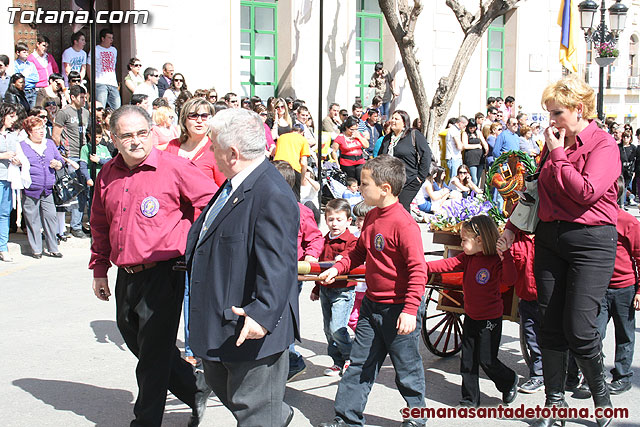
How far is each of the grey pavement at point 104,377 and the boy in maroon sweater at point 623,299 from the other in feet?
0.50

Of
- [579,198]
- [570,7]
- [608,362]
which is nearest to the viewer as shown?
[579,198]

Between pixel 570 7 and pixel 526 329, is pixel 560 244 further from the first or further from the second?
pixel 570 7

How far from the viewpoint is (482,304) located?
211 inches

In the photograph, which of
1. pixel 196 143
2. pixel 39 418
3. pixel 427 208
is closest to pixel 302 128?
pixel 427 208

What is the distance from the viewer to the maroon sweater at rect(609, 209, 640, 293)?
543cm

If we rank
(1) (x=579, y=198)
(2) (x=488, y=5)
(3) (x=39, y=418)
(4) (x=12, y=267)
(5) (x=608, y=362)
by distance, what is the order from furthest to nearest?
(2) (x=488, y=5) → (4) (x=12, y=267) → (5) (x=608, y=362) → (3) (x=39, y=418) → (1) (x=579, y=198)

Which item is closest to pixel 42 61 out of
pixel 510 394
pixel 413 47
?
pixel 413 47

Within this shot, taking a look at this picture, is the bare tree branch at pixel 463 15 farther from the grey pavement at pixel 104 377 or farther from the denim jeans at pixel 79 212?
the grey pavement at pixel 104 377

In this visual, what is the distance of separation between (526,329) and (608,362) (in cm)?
107

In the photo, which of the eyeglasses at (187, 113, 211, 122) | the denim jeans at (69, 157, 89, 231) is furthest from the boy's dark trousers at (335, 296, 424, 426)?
the denim jeans at (69, 157, 89, 231)

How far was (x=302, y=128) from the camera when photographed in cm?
1424

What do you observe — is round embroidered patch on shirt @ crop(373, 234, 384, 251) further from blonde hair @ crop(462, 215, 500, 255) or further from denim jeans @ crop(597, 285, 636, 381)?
denim jeans @ crop(597, 285, 636, 381)

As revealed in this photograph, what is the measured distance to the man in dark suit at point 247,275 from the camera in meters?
3.47

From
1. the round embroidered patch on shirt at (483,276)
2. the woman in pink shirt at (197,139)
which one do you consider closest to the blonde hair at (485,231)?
the round embroidered patch on shirt at (483,276)
